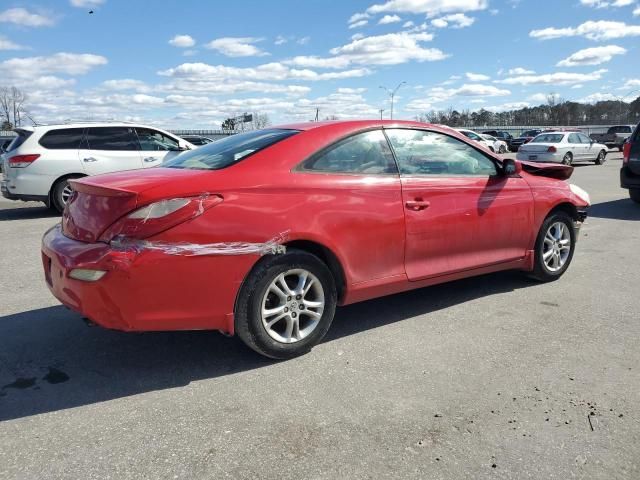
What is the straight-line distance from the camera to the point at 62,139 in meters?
10.2

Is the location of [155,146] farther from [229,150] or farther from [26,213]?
[229,150]

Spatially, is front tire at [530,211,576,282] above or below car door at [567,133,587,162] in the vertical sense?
below

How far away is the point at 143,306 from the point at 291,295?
0.93m

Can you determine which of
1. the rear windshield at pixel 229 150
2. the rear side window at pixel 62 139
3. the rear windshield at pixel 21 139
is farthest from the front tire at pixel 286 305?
the rear windshield at pixel 21 139

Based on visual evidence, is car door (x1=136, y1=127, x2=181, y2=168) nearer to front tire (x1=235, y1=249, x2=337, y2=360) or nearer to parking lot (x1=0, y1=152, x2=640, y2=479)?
parking lot (x1=0, y1=152, x2=640, y2=479)

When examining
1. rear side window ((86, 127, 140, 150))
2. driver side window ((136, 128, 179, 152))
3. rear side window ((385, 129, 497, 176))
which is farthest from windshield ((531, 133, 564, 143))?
rear side window ((385, 129, 497, 176))

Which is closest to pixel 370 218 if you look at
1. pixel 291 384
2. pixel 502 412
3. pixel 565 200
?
pixel 291 384

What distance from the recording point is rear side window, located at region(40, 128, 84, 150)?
10102 millimetres

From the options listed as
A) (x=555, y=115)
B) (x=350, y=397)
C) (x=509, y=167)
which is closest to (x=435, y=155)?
(x=509, y=167)

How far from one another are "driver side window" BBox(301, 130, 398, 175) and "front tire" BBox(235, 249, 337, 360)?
0.66m

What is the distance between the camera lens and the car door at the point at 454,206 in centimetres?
414

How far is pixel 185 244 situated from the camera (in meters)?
3.09

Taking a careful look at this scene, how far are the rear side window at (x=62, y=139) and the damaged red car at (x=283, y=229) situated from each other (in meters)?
6.99

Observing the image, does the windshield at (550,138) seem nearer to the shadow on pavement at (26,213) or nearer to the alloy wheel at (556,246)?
the alloy wheel at (556,246)
